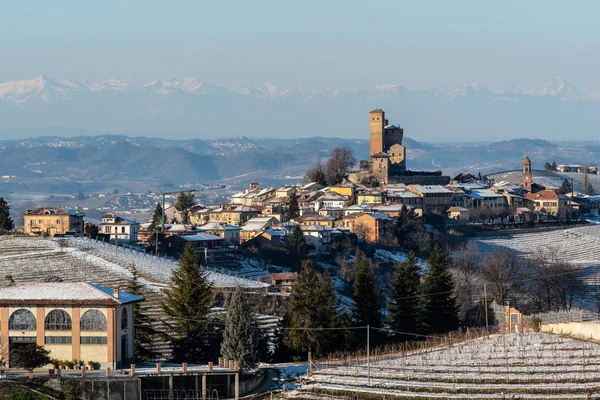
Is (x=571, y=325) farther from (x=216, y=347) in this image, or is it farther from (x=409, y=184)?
(x=409, y=184)

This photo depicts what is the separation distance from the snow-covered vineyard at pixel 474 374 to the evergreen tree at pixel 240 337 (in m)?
2.24

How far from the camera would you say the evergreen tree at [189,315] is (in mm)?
44219

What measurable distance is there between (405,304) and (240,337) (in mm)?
11124

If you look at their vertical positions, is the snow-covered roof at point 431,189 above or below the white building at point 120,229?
above

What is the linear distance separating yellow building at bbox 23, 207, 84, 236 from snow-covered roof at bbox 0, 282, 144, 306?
40387 millimetres

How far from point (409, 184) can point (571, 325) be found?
6704cm

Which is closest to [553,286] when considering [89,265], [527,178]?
[89,265]

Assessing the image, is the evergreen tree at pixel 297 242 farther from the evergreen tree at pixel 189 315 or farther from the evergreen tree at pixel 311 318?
the evergreen tree at pixel 189 315

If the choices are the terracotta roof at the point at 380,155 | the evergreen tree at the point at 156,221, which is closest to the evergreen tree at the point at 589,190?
the terracotta roof at the point at 380,155

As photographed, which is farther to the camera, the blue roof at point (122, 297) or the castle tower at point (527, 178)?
the castle tower at point (527, 178)

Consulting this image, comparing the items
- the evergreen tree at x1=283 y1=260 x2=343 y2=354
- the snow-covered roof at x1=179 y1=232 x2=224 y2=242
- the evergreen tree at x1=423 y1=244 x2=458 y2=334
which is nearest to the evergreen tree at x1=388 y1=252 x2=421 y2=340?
the evergreen tree at x1=423 y1=244 x2=458 y2=334

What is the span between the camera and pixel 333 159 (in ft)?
387

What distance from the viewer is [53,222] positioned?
3268 inches

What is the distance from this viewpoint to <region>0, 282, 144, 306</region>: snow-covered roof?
39.4 metres
